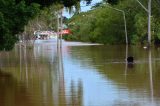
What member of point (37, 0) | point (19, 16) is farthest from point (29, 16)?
point (37, 0)

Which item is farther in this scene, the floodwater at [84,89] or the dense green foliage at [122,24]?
the dense green foliage at [122,24]

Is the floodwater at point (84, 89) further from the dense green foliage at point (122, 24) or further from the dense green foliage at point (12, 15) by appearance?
the dense green foliage at point (122, 24)

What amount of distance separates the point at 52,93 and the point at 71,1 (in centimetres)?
1046

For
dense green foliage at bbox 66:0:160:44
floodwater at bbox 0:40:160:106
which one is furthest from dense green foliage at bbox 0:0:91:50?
dense green foliage at bbox 66:0:160:44

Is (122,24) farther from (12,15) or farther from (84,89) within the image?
(84,89)

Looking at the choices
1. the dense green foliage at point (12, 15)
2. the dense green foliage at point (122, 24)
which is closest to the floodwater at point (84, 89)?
the dense green foliage at point (12, 15)

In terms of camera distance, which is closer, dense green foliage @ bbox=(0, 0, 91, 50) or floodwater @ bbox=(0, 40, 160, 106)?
floodwater @ bbox=(0, 40, 160, 106)

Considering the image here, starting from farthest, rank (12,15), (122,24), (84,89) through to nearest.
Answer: (122,24) < (12,15) < (84,89)

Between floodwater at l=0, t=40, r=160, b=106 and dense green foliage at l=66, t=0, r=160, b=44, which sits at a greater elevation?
dense green foliage at l=66, t=0, r=160, b=44

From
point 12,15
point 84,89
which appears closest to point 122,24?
point 12,15

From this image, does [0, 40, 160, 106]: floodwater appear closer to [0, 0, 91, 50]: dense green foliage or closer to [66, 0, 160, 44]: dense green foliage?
[0, 0, 91, 50]: dense green foliage

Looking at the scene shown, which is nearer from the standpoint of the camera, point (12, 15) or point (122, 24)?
point (12, 15)

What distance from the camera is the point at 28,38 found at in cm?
10156

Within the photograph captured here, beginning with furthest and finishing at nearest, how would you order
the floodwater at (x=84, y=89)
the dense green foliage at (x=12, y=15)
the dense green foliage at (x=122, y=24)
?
the dense green foliage at (x=122, y=24)
the dense green foliage at (x=12, y=15)
the floodwater at (x=84, y=89)
